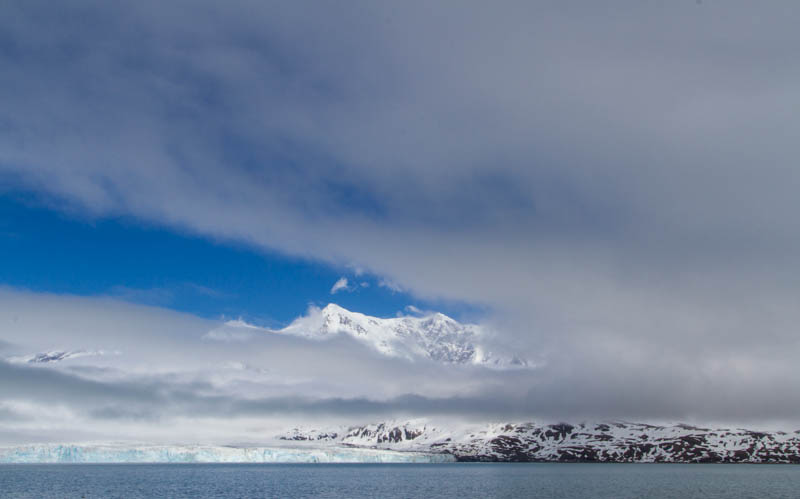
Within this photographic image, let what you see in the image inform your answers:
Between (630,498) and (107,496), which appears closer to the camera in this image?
(630,498)

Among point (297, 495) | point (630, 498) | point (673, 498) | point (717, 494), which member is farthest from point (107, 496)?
point (717, 494)

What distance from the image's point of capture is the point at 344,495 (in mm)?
172625

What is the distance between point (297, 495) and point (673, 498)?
113 meters

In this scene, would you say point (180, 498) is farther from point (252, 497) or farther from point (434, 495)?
point (434, 495)

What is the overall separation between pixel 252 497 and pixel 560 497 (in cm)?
9312

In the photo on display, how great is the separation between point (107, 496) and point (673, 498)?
17229 cm

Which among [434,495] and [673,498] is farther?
[434,495]

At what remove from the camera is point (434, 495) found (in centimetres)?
17050

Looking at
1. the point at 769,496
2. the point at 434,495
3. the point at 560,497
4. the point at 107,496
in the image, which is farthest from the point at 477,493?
the point at 107,496

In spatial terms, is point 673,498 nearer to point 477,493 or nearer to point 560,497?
point 560,497

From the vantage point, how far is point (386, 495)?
570ft

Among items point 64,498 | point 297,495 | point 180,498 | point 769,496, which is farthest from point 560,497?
point 64,498

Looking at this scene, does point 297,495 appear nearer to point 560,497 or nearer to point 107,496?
point 107,496

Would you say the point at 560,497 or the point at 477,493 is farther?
the point at 477,493
